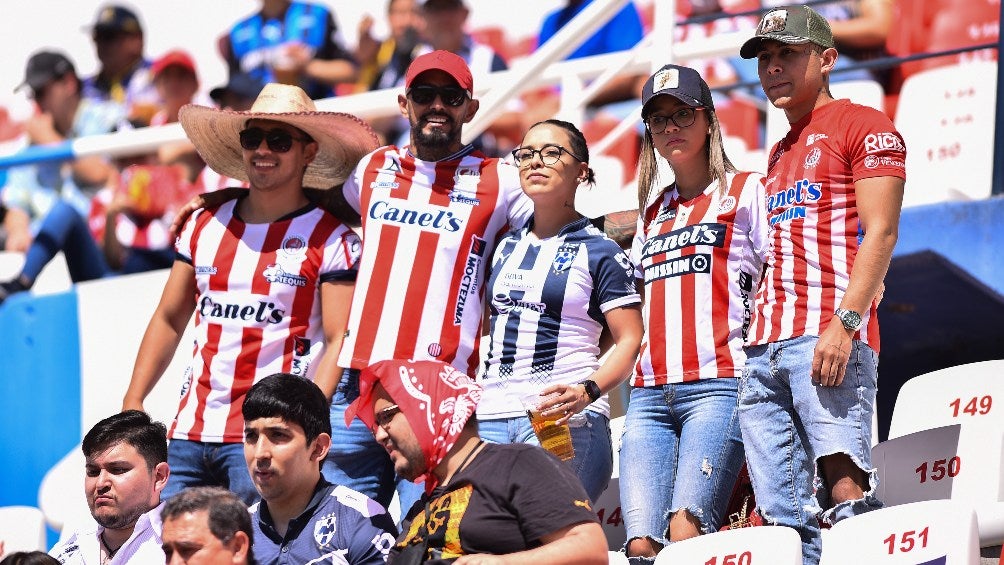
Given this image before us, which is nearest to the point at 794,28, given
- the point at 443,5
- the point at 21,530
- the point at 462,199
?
the point at 462,199

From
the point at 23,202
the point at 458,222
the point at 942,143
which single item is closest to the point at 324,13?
the point at 23,202

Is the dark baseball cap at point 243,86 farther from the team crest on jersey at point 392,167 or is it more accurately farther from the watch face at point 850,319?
the watch face at point 850,319

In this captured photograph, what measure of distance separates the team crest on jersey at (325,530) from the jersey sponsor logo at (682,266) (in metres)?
1.24

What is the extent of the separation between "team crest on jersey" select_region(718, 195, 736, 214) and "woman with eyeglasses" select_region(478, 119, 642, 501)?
0.35 m

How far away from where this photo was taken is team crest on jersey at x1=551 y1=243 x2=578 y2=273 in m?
4.60

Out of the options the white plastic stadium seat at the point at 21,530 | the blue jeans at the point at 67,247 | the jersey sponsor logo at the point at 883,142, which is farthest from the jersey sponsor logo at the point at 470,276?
the blue jeans at the point at 67,247

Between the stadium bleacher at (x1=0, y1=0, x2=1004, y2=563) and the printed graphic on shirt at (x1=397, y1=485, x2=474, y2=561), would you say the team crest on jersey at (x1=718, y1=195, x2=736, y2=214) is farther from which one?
the printed graphic on shirt at (x1=397, y1=485, x2=474, y2=561)

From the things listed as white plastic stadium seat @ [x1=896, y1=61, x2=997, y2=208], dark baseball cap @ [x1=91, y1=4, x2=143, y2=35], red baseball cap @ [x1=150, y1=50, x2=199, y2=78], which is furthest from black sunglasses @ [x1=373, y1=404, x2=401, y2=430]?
dark baseball cap @ [x1=91, y1=4, x2=143, y2=35]

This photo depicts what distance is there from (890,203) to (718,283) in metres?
0.58

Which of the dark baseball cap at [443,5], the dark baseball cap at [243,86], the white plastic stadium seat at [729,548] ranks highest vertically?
the dark baseball cap at [443,5]

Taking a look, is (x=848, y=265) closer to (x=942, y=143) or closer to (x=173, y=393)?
(x=942, y=143)

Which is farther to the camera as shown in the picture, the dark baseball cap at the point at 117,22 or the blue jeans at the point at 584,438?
the dark baseball cap at the point at 117,22

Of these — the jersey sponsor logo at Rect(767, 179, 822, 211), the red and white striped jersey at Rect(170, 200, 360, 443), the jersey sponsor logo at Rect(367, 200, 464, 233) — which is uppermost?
the jersey sponsor logo at Rect(767, 179, 822, 211)

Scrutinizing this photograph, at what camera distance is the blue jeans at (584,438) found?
4477 mm
